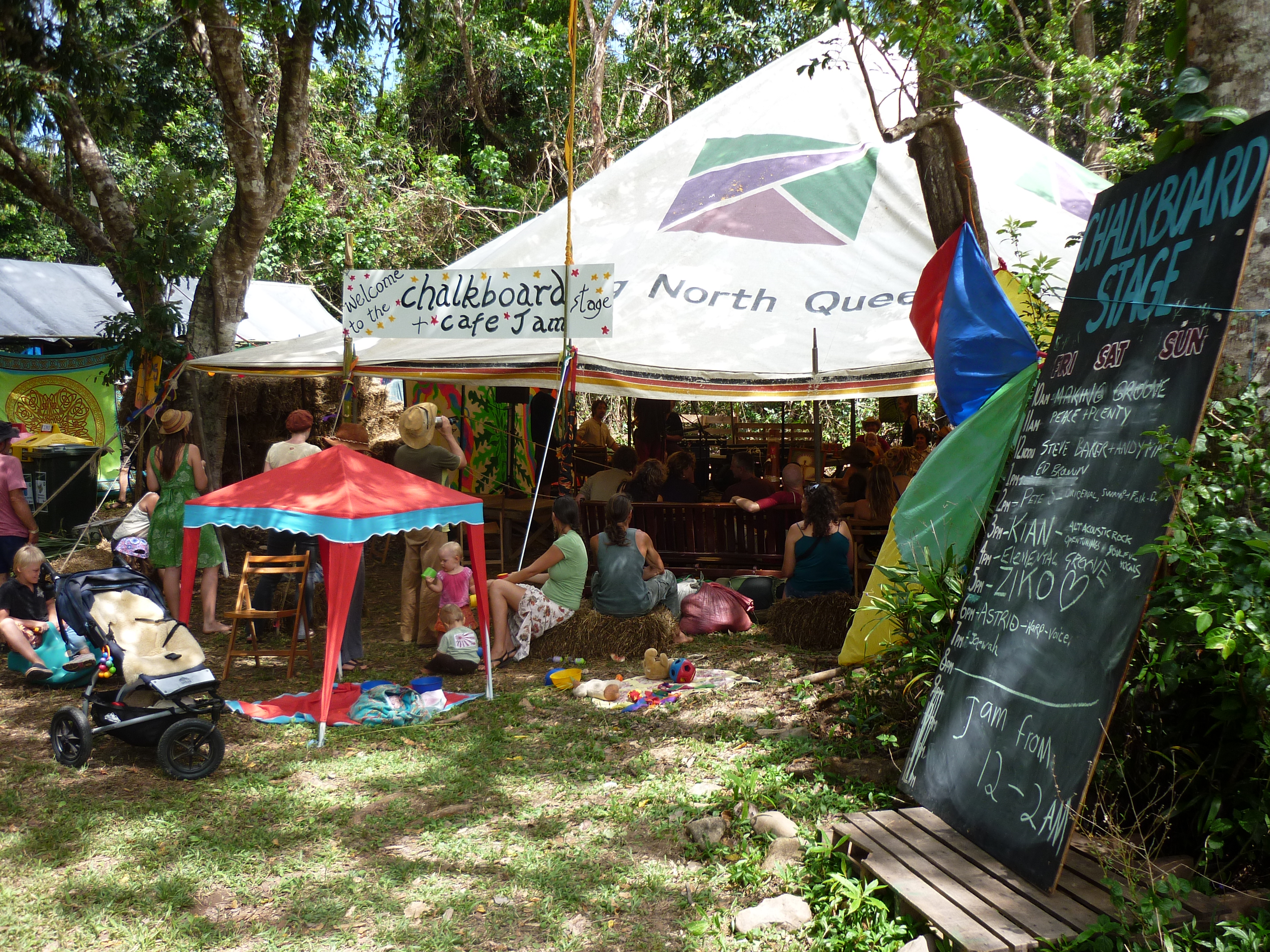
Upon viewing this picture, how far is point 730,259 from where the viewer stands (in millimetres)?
8883

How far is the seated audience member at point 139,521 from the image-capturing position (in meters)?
7.79

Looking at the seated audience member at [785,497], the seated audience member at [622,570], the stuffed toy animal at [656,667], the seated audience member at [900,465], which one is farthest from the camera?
the seated audience member at [900,465]

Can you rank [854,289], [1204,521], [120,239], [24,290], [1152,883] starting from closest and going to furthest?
[1152,883] → [1204,521] → [854,289] → [120,239] → [24,290]

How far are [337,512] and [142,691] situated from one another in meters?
1.34

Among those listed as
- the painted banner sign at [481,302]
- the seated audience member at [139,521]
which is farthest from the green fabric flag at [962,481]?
the seated audience member at [139,521]

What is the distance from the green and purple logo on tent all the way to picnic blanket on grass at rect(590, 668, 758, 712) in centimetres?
431

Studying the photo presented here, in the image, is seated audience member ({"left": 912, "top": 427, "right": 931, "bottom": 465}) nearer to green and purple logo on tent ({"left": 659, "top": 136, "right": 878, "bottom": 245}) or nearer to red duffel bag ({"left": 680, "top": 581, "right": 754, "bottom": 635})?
green and purple logo on tent ({"left": 659, "top": 136, "right": 878, "bottom": 245})

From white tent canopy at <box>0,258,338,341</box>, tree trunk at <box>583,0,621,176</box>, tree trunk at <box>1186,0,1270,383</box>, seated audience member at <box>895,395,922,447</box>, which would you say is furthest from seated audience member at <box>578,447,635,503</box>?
tree trunk at <box>583,0,621,176</box>

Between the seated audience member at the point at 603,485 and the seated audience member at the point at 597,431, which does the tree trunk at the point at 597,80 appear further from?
the seated audience member at the point at 603,485

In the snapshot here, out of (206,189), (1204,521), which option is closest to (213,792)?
(1204,521)

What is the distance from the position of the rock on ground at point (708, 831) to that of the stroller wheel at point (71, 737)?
3072 millimetres

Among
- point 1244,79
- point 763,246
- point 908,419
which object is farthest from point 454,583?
point 908,419

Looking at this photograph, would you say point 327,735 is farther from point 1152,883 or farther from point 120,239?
point 120,239

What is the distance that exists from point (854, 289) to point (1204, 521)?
5789 millimetres
